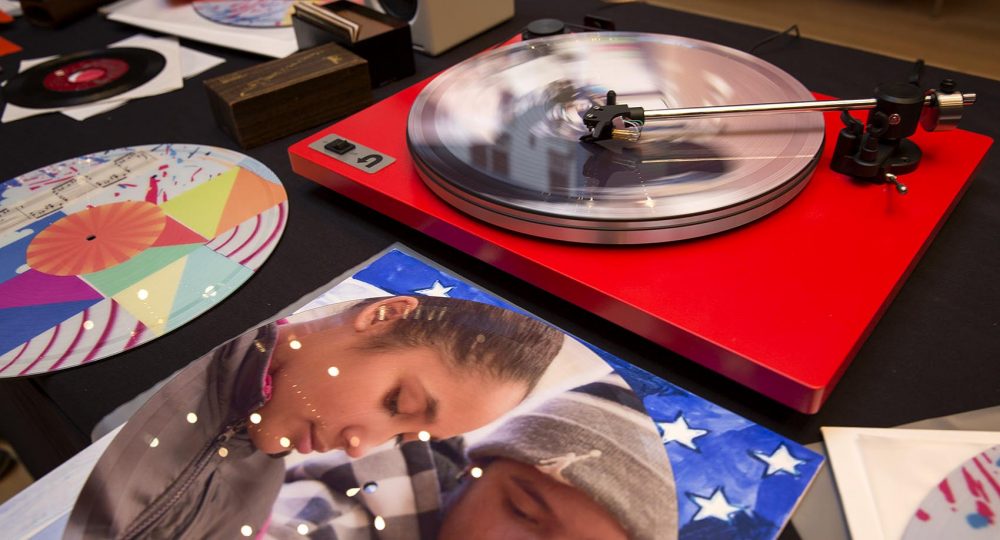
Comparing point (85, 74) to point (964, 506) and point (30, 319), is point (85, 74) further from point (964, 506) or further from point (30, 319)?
point (964, 506)

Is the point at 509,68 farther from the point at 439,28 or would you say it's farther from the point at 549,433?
the point at 549,433

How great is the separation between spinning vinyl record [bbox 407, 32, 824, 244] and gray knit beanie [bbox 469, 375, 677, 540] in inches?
7.4

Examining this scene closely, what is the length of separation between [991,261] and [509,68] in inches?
25.5

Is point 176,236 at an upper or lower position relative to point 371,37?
lower

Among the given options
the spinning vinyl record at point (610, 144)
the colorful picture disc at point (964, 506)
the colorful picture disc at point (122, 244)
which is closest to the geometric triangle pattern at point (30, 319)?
the colorful picture disc at point (122, 244)

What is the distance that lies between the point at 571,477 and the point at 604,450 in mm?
39

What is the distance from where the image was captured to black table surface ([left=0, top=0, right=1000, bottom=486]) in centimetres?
68

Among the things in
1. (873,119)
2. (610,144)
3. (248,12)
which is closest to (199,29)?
(248,12)

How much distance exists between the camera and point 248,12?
1559mm

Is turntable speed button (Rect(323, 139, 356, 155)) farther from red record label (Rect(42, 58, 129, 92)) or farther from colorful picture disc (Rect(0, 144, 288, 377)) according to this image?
red record label (Rect(42, 58, 129, 92))

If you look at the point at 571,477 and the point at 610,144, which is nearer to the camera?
the point at 571,477

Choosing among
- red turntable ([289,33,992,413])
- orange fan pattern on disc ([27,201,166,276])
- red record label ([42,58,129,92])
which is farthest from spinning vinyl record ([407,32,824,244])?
red record label ([42,58,129,92])

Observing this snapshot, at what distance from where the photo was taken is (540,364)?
2.21 feet

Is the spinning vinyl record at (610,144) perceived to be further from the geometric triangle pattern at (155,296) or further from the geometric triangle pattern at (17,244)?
the geometric triangle pattern at (17,244)
